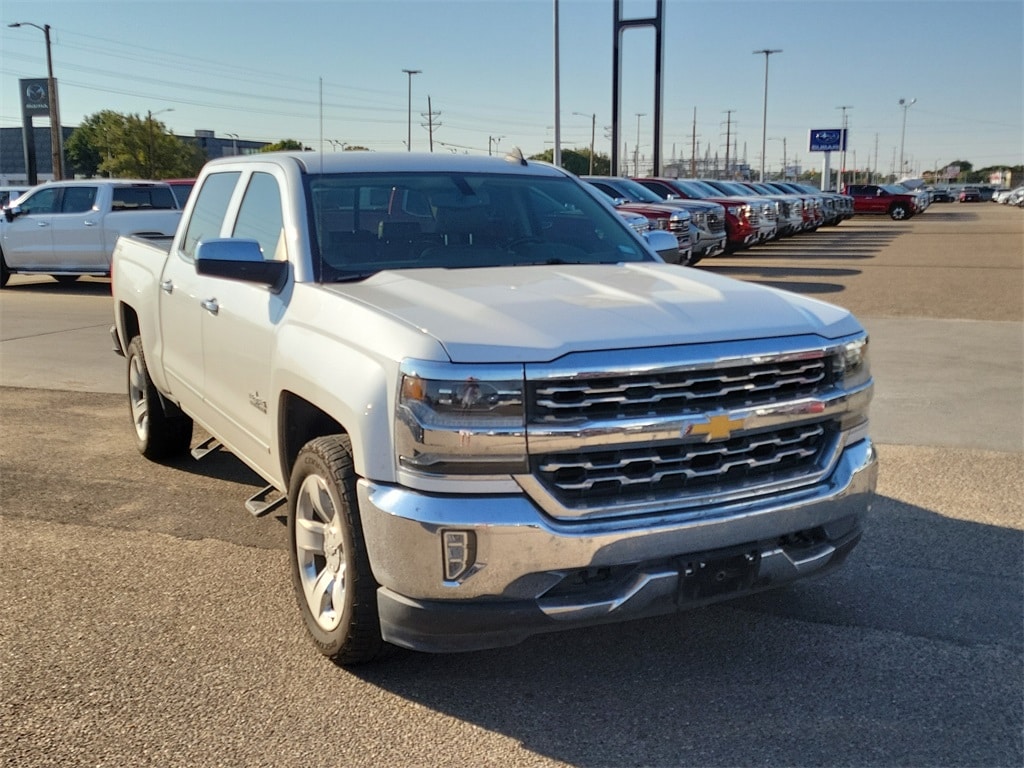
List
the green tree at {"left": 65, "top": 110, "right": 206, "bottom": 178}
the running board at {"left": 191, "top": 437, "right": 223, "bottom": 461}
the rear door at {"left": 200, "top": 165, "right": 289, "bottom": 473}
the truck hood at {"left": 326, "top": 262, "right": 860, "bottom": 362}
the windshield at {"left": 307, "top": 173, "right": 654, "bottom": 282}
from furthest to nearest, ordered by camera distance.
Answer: the green tree at {"left": 65, "top": 110, "right": 206, "bottom": 178} → the running board at {"left": 191, "top": 437, "right": 223, "bottom": 461} → the windshield at {"left": 307, "top": 173, "right": 654, "bottom": 282} → the rear door at {"left": 200, "top": 165, "right": 289, "bottom": 473} → the truck hood at {"left": 326, "top": 262, "right": 860, "bottom": 362}

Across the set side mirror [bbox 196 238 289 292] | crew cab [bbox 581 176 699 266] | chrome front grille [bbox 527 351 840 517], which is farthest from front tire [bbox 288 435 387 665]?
crew cab [bbox 581 176 699 266]

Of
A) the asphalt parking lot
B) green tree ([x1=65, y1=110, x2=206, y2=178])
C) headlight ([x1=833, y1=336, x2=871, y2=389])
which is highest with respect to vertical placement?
green tree ([x1=65, y1=110, x2=206, y2=178])

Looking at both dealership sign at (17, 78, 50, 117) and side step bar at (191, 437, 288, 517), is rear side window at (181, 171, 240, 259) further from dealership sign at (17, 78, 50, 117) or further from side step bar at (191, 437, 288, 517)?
dealership sign at (17, 78, 50, 117)

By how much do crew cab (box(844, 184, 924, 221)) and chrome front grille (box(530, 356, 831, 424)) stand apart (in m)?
49.1

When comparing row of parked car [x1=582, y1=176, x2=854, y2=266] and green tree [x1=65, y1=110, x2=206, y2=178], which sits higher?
green tree [x1=65, y1=110, x2=206, y2=178]

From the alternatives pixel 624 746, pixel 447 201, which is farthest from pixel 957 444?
pixel 624 746

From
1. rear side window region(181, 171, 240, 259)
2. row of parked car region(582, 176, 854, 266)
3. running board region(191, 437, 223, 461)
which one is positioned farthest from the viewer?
row of parked car region(582, 176, 854, 266)

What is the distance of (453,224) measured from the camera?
4.60m

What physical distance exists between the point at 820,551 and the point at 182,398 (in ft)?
11.4

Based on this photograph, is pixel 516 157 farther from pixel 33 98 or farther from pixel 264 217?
pixel 33 98

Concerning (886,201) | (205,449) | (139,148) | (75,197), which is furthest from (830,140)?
(205,449)

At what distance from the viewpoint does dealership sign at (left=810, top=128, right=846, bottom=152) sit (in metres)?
74.8

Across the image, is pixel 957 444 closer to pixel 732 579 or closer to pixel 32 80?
pixel 732 579

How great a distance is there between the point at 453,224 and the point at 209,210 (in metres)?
1.61
